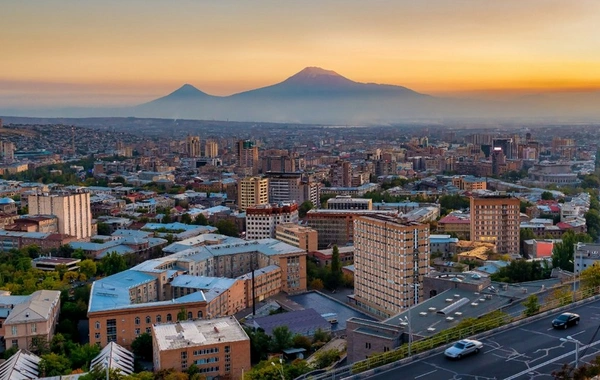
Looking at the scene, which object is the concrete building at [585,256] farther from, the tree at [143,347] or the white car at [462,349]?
the white car at [462,349]

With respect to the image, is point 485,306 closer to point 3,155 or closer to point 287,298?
point 287,298

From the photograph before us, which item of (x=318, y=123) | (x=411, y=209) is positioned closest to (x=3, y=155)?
(x=411, y=209)

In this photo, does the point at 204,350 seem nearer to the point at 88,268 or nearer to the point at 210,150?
the point at 88,268

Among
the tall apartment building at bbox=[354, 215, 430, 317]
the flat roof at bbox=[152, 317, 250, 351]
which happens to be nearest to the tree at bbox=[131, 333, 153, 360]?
the flat roof at bbox=[152, 317, 250, 351]

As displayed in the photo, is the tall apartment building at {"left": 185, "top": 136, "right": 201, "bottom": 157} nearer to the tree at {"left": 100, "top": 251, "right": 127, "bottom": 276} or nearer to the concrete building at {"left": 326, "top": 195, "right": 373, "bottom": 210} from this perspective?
the concrete building at {"left": 326, "top": 195, "right": 373, "bottom": 210}

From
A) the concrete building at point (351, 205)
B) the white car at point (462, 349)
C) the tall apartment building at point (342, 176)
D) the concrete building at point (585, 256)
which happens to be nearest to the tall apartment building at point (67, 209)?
the concrete building at point (351, 205)

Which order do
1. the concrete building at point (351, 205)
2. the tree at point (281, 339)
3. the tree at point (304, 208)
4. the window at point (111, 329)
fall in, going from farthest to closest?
1. the tree at point (304, 208)
2. the concrete building at point (351, 205)
3. the window at point (111, 329)
4. the tree at point (281, 339)
